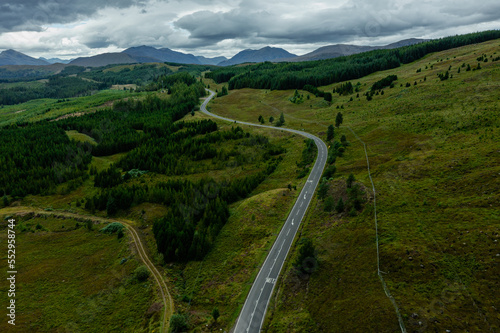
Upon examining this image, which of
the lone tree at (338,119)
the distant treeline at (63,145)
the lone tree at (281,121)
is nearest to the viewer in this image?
the distant treeline at (63,145)

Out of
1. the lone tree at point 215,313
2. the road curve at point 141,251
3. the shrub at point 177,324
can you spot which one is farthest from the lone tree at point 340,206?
the road curve at point 141,251

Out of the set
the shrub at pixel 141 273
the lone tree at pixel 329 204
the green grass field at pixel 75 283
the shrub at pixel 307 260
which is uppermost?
the lone tree at pixel 329 204

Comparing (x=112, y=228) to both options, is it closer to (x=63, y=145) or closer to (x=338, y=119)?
(x=63, y=145)

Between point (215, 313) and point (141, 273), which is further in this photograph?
point (141, 273)

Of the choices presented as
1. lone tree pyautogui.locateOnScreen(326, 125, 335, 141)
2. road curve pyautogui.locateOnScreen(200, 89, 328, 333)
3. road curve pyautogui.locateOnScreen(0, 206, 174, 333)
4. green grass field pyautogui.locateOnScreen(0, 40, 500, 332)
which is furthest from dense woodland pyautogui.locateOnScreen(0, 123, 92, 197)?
lone tree pyautogui.locateOnScreen(326, 125, 335, 141)

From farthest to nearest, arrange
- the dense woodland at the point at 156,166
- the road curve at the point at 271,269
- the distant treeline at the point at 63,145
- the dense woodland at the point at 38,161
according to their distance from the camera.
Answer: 1. the distant treeline at the point at 63,145
2. the dense woodland at the point at 38,161
3. the dense woodland at the point at 156,166
4. the road curve at the point at 271,269

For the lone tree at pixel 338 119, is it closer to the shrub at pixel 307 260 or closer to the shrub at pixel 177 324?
the shrub at pixel 307 260

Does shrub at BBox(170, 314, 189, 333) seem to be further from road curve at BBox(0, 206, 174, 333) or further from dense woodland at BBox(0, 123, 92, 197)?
dense woodland at BBox(0, 123, 92, 197)

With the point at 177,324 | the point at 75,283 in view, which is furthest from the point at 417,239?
the point at 75,283
